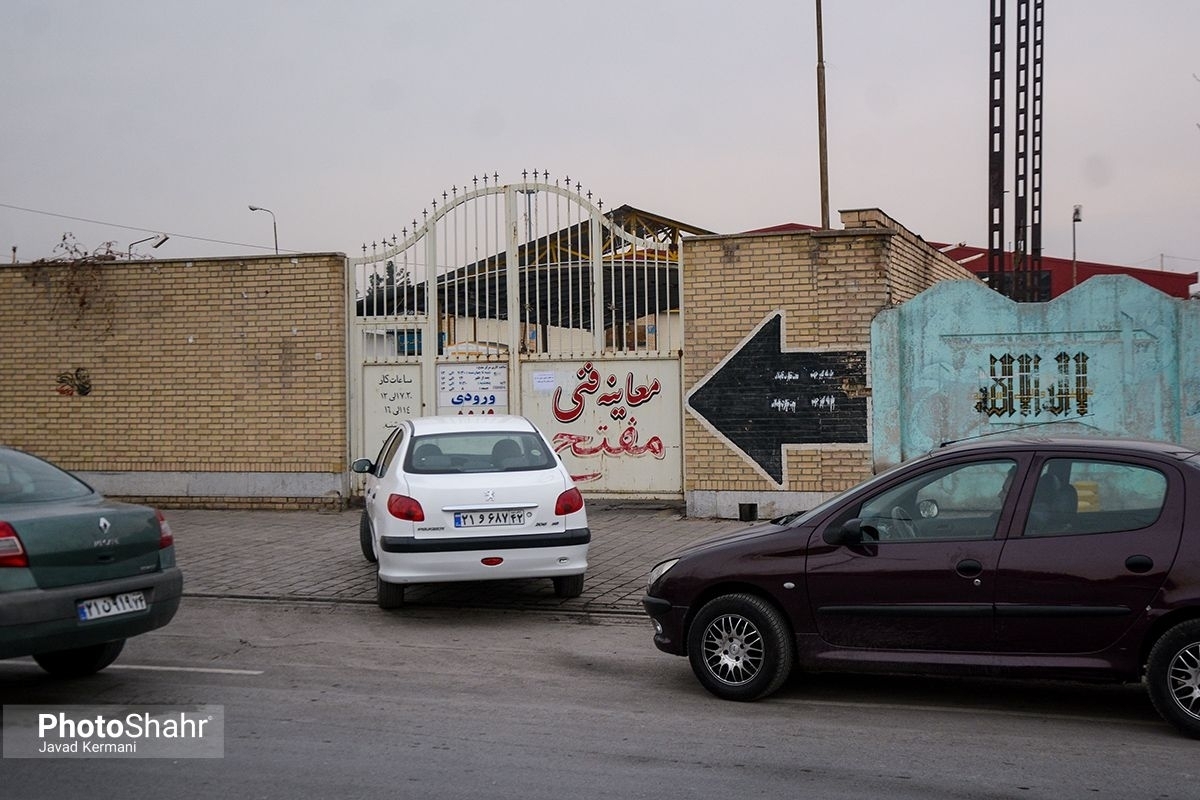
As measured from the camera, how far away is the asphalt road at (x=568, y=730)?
5160 millimetres

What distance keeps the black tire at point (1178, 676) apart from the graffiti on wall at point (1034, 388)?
7.56m

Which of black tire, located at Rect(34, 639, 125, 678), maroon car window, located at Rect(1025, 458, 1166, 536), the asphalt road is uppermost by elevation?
maroon car window, located at Rect(1025, 458, 1166, 536)

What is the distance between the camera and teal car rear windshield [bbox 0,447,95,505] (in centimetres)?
663

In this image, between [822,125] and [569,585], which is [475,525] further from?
[822,125]

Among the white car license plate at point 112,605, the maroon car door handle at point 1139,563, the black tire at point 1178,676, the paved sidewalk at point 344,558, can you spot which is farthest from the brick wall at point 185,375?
the black tire at point 1178,676

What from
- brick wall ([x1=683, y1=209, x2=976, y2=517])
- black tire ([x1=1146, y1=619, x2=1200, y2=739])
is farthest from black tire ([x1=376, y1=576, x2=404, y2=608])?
black tire ([x1=1146, y1=619, x2=1200, y2=739])

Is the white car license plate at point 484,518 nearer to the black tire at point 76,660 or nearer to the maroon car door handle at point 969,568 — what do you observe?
the black tire at point 76,660

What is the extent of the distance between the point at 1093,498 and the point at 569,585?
4723 mm

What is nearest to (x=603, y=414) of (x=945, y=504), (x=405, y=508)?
(x=405, y=508)

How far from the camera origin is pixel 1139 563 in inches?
232

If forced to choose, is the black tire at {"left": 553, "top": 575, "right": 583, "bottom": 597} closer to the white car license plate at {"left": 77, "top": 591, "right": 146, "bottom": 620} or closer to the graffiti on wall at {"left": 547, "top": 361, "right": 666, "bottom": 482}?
the white car license plate at {"left": 77, "top": 591, "right": 146, "bottom": 620}

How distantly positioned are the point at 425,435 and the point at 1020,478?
212 inches

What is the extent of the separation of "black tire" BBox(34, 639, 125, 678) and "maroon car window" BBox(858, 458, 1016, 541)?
15.5ft

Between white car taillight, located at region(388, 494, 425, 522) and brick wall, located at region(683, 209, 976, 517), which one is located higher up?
brick wall, located at region(683, 209, 976, 517)
